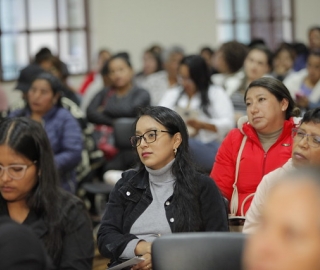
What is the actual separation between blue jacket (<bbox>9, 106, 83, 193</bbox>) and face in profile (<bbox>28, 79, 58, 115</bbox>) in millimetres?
50

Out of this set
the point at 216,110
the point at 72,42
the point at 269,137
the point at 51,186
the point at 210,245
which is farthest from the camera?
the point at 72,42

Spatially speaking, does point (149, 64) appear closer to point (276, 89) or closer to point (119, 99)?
point (119, 99)

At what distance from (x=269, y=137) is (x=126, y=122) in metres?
2.10

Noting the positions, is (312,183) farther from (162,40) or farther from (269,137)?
(162,40)

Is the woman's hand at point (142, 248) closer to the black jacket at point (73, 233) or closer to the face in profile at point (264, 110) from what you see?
the black jacket at point (73, 233)

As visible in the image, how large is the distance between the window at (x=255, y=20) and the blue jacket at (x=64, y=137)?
7294mm

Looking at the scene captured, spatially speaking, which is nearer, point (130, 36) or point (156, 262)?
point (156, 262)

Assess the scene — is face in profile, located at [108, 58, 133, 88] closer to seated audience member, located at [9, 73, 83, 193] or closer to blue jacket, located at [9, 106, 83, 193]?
seated audience member, located at [9, 73, 83, 193]

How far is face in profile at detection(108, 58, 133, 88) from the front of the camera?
20.9 ft

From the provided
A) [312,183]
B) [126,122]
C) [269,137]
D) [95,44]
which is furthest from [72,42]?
[312,183]

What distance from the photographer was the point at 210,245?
1.93 metres

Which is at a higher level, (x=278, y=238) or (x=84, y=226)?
(x=278, y=238)

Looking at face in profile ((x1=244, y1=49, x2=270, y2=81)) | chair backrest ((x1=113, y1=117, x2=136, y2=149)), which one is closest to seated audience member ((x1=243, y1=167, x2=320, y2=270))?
chair backrest ((x1=113, y1=117, x2=136, y2=149))

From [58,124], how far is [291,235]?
375 centimetres
